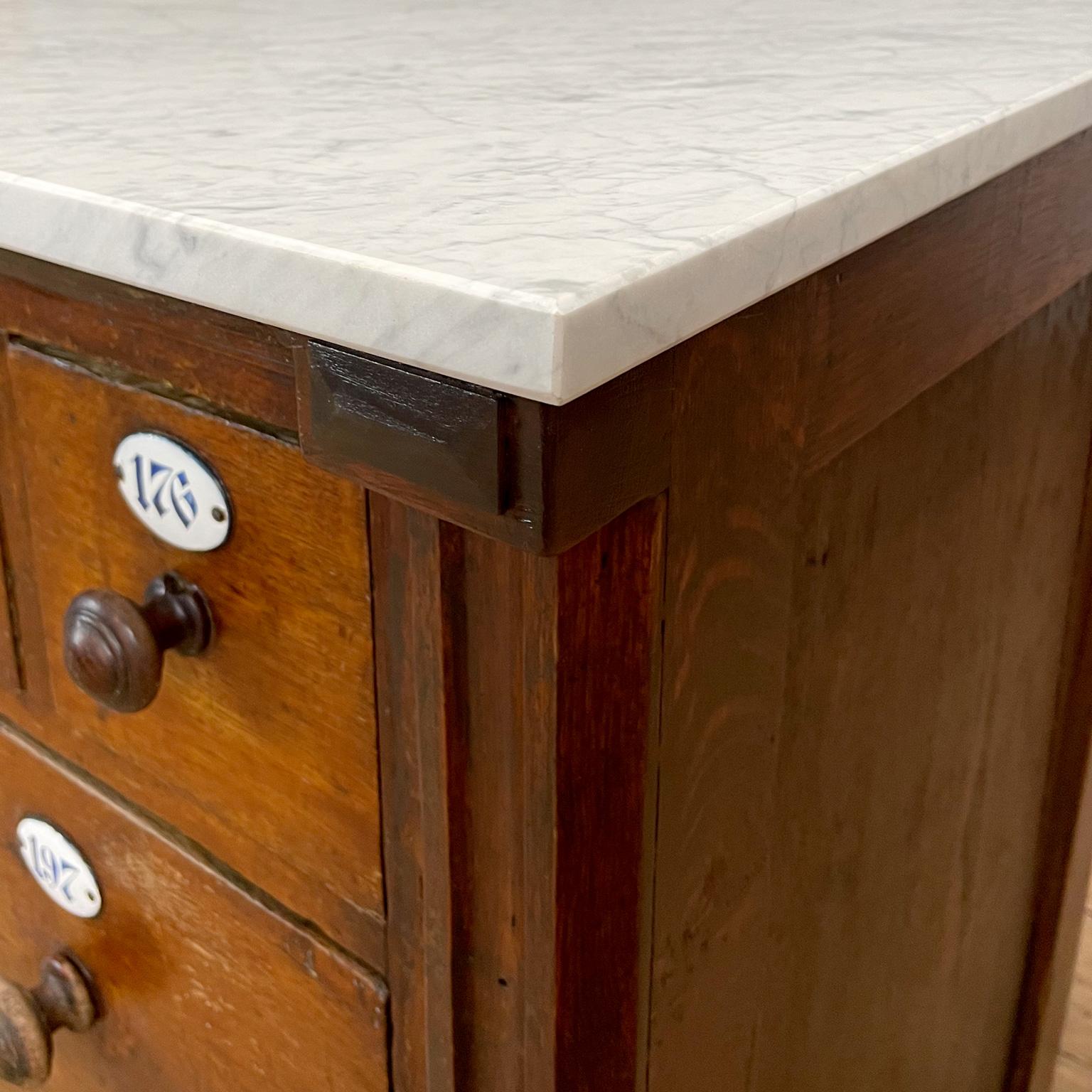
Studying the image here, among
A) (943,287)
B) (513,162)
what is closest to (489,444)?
(513,162)

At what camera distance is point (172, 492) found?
431 mm

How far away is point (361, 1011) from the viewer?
0.47m

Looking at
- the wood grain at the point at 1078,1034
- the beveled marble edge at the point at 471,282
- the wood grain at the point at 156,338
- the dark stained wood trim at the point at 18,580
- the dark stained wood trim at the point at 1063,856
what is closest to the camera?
the beveled marble edge at the point at 471,282

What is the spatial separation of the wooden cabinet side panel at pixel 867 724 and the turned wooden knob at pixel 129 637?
0.17 metres

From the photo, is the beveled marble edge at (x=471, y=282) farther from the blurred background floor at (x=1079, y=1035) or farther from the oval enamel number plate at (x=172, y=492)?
the blurred background floor at (x=1079, y=1035)

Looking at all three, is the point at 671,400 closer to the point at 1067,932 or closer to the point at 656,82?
the point at 656,82

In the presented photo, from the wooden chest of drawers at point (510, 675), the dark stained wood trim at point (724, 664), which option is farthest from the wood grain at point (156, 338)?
the dark stained wood trim at point (724, 664)

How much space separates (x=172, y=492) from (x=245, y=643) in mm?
57

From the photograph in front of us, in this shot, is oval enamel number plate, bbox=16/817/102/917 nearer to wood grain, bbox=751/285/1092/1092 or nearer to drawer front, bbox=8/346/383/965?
drawer front, bbox=8/346/383/965

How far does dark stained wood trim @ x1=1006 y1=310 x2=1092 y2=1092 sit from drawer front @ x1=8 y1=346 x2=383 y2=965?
53cm

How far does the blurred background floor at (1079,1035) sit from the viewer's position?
3.84ft

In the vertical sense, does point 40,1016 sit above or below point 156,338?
below

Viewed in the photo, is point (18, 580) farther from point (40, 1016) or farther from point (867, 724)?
point (867, 724)

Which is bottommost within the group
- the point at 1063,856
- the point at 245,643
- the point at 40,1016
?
the point at 1063,856
